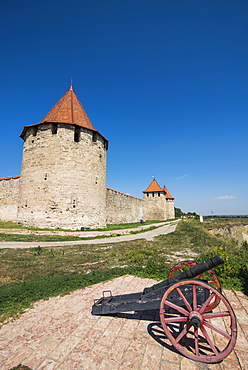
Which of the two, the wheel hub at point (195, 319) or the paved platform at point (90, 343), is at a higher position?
the wheel hub at point (195, 319)

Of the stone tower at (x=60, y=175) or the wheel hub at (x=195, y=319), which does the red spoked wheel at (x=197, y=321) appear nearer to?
the wheel hub at (x=195, y=319)

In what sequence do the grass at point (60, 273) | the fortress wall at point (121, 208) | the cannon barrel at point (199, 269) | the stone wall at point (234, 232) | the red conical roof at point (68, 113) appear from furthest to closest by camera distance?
the stone wall at point (234, 232) < the fortress wall at point (121, 208) < the red conical roof at point (68, 113) < the grass at point (60, 273) < the cannon barrel at point (199, 269)

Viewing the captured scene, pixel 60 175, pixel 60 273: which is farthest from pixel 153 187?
pixel 60 273

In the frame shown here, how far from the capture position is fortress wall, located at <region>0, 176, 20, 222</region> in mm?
19172

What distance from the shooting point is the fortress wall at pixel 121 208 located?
24.1m

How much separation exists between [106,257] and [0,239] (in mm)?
7138

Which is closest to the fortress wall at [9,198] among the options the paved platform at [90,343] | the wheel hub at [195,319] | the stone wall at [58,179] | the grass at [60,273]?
the stone wall at [58,179]

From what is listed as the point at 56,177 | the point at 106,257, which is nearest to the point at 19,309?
the point at 106,257

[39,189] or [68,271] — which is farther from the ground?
[39,189]

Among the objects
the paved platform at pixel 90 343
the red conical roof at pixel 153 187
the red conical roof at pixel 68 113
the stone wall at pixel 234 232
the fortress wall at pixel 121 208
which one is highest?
the red conical roof at pixel 68 113

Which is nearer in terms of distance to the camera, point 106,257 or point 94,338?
point 94,338

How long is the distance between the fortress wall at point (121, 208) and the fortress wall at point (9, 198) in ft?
33.6

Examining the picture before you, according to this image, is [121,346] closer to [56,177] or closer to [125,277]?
[125,277]

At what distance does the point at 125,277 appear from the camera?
4.54m
